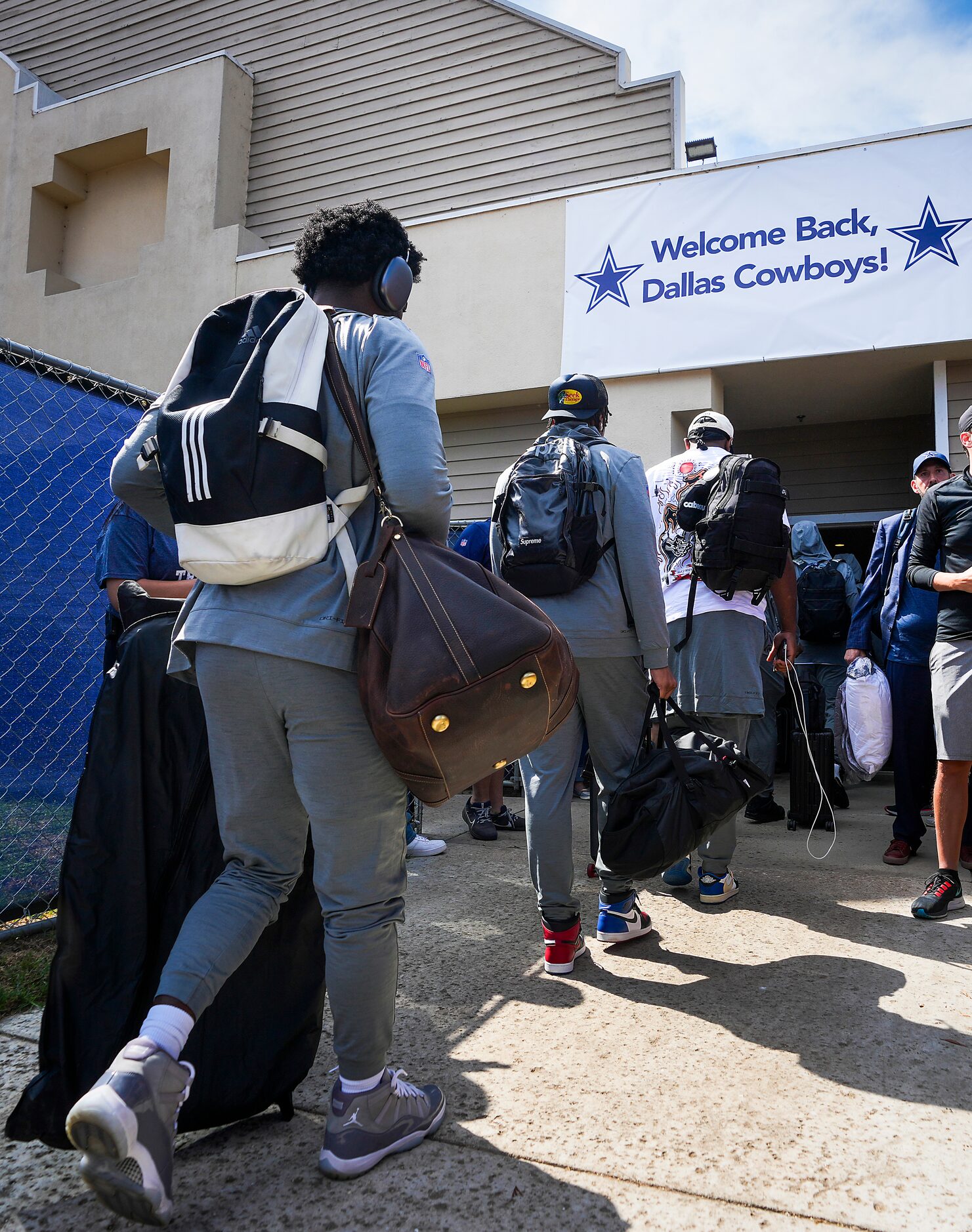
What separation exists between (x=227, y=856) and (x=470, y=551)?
3.27 m

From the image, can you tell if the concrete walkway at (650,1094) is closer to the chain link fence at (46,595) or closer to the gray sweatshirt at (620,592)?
the gray sweatshirt at (620,592)

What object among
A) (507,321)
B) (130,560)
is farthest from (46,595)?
(507,321)

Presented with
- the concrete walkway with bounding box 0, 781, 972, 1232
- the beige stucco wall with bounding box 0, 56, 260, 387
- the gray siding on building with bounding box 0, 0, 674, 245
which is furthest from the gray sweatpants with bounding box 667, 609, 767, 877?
the beige stucco wall with bounding box 0, 56, 260, 387

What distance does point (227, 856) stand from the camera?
1853 mm

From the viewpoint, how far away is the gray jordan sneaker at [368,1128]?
1769 millimetres

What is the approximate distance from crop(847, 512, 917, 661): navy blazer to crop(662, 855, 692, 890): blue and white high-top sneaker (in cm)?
159

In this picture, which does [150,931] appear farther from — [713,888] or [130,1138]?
[713,888]

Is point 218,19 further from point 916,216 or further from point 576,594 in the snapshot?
point 576,594

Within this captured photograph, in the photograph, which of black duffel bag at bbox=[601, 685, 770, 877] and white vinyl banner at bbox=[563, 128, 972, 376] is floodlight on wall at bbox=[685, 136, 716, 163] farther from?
black duffel bag at bbox=[601, 685, 770, 877]

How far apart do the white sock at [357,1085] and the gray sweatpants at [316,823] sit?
0.01 m

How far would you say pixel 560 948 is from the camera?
2889 millimetres

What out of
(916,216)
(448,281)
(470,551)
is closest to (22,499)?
(470,551)

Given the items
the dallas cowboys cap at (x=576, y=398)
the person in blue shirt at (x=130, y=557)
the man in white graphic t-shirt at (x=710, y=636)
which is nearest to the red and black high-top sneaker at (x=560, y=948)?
the man in white graphic t-shirt at (x=710, y=636)

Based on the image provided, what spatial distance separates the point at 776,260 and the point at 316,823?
22.2 ft
